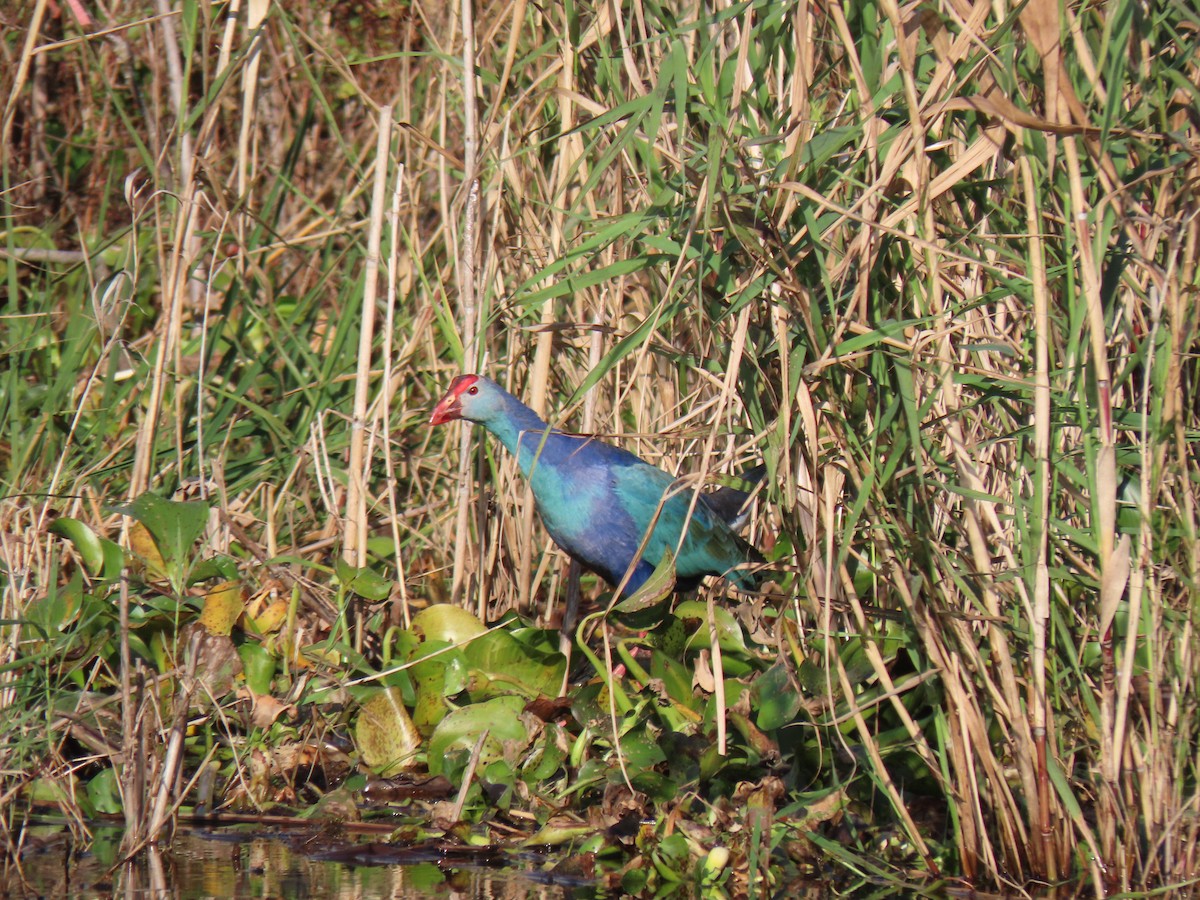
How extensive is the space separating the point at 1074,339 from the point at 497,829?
123 centimetres

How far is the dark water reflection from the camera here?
199cm

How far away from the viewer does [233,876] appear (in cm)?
206

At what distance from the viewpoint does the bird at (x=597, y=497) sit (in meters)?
2.81

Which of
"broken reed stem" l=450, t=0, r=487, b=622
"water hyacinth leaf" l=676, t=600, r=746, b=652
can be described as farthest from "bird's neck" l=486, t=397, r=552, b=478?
"water hyacinth leaf" l=676, t=600, r=746, b=652

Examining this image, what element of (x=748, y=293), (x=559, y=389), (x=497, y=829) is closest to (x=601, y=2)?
(x=748, y=293)

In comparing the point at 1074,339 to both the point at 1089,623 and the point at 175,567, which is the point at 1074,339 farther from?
the point at 175,567

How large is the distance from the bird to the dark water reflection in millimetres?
838

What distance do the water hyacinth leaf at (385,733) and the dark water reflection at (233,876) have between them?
33 cm

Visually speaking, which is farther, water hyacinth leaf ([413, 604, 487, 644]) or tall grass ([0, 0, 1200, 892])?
water hyacinth leaf ([413, 604, 487, 644])

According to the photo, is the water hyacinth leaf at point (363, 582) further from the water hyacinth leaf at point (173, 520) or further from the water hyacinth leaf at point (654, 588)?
the water hyacinth leaf at point (654, 588)

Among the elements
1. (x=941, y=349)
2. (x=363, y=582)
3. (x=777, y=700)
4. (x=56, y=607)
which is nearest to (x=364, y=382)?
(x=363, y=582)

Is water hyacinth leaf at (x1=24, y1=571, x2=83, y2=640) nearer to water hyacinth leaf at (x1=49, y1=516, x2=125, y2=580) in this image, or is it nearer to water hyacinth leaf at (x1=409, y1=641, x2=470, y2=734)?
water hyacinth leaf at (x1=49, y1=516, x2=125, y2=580)

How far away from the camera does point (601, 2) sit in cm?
237

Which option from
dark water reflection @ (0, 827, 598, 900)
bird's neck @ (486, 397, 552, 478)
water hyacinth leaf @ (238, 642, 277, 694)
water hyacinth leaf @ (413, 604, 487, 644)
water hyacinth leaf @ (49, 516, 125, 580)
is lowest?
dark water reflection @ (0, 827, 598, 900)
